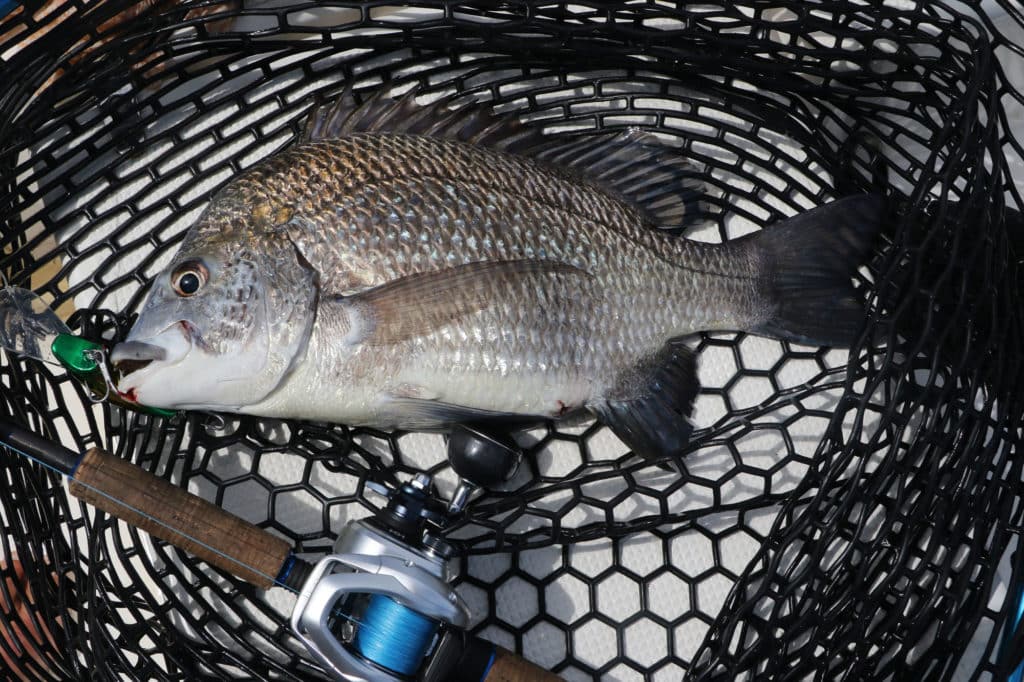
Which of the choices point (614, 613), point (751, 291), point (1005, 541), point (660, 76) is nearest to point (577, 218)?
point (751, 291)

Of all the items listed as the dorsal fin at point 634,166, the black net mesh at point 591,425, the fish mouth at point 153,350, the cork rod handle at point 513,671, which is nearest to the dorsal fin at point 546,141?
the dorsal fin at point 634,166

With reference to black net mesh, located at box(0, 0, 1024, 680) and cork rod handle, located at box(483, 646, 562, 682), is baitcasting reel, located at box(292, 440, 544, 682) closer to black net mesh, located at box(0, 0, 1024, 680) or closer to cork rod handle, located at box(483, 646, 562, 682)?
cork rod handle, located at box(483, 646, 562, 682)

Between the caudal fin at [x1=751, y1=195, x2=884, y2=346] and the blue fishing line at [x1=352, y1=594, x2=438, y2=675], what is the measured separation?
83 centimetres

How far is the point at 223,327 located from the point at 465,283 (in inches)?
15.4

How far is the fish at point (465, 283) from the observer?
1.25m

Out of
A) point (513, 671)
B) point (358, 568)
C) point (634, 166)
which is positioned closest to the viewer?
point (358, 568)

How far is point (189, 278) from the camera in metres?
1.25

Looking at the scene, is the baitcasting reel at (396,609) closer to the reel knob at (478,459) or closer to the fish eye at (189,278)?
the reel knob at (478,459)

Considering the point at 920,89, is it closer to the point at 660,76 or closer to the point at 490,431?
the point at 660,76

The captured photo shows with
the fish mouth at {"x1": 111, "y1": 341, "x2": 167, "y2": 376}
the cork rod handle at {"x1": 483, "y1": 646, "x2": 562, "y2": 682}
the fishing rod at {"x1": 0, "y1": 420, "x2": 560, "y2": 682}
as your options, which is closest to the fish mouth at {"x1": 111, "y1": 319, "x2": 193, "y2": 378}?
the fish mouth at {"x1": 111, "y1": 341, "x2": 167, "y2": 376}

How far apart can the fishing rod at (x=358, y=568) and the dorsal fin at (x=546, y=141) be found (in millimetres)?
646

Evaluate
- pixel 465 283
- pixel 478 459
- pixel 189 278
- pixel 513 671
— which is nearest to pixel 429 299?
pixel 465 283

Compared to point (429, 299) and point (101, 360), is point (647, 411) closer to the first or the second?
point (429, 299)

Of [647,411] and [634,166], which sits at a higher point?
[634,166]
